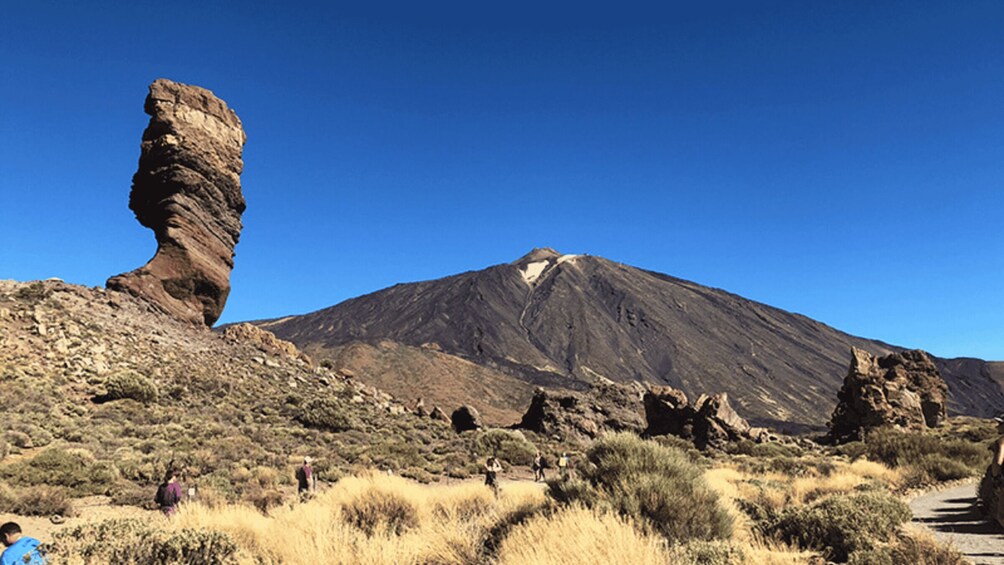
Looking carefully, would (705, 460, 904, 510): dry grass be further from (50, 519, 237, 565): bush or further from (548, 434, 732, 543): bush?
(50, 519, 237, 565): bush

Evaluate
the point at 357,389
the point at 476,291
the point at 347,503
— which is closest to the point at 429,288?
the point at 476,291

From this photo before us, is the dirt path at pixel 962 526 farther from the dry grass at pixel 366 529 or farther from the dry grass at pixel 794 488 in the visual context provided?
the dry grass at pixel 366 529

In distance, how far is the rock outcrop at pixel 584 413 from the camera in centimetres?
3378

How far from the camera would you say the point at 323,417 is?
25.8 m

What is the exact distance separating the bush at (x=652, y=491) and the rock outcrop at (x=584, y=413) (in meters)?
26.0

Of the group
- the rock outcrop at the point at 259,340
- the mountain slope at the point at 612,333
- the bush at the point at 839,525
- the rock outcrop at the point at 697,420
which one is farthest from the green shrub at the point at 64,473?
the mountain slope at the point at 612,333

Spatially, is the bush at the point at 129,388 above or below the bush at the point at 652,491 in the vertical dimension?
above

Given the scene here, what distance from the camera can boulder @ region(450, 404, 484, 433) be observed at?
32812 millimetres

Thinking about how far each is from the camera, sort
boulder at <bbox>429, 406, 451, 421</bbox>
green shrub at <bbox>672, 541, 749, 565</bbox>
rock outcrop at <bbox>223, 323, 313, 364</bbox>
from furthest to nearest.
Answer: boulder at <bbox>429, 406, 451, 421</bbox> < rock outcrop at <bbox>223, 323, 313, 364</bbox> < green shrub at <bbox>672, 541, 749, 565</bbox>

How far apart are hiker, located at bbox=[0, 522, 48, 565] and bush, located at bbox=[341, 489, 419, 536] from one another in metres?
3.47

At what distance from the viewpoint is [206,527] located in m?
6.52

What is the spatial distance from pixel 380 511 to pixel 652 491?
4.06m

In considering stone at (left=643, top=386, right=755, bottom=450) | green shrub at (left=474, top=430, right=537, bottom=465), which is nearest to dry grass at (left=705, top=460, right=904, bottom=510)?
green shrub at (left=474, top=430, right=537, bottom=465)

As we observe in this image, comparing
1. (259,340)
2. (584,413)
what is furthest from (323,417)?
(584,413)
